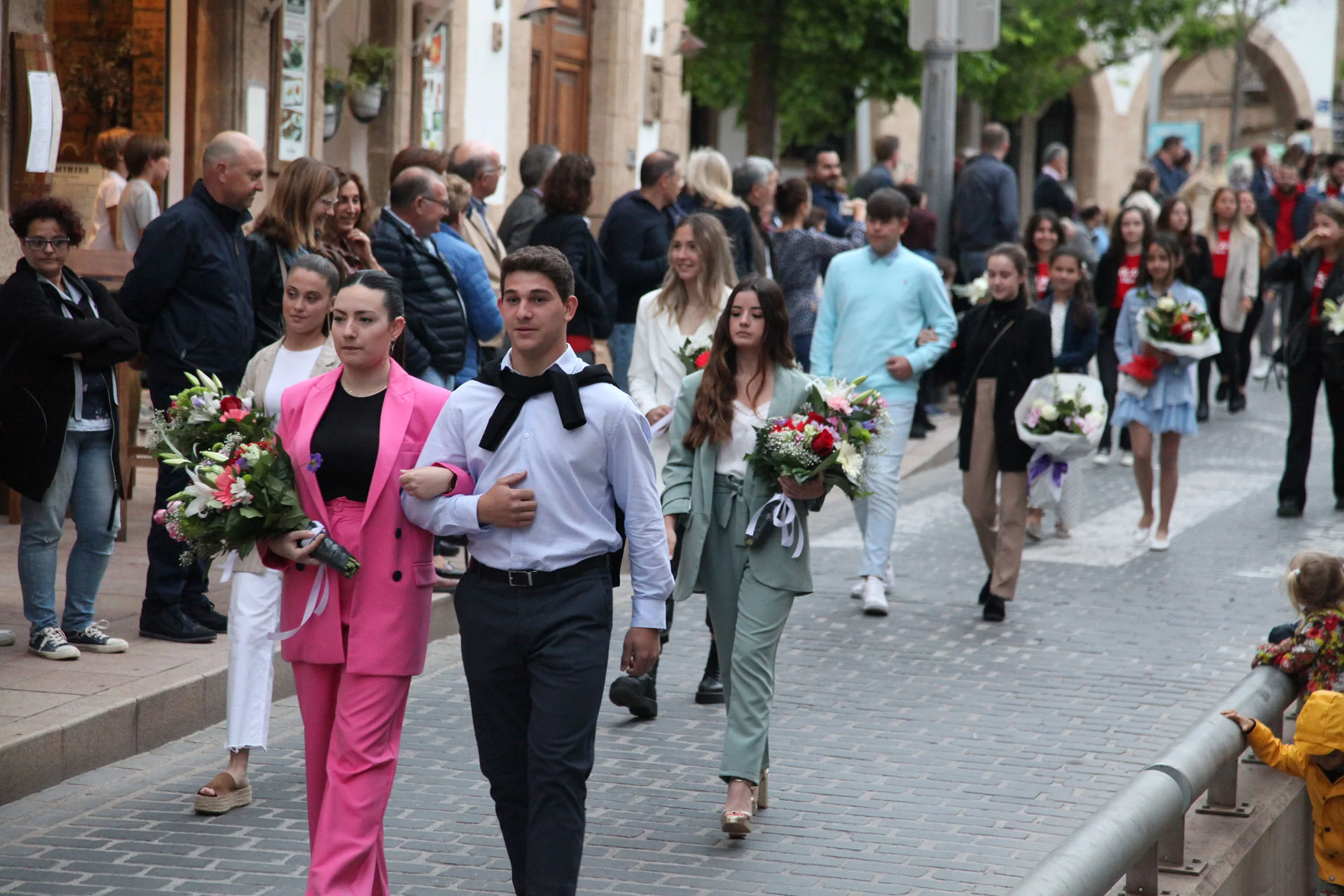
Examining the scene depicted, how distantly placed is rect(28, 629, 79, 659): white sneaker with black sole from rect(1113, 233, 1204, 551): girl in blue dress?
6824 millimetres

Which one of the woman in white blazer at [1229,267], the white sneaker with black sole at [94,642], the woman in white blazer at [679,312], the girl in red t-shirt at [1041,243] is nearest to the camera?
the white sneaker with black sole at [94,642]

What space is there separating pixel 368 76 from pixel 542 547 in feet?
38.8

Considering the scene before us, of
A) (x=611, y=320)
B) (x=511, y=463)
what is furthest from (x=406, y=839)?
(x=611, y=320)

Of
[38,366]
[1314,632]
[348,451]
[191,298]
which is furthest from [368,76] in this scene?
[348,451]

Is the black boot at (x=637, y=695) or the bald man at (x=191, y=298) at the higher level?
the bald man at (x=191, y=298)

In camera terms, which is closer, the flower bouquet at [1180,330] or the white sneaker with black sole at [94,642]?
the white sneaker with black sole at [94,642]

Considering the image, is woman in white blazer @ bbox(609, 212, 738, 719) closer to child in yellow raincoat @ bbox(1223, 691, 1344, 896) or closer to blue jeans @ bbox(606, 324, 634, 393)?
child in yellow raincoat @ bbox(1223, 691, 1344, 896)

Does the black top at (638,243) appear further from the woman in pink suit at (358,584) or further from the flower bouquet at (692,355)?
the woman in pink suit at (358,584)

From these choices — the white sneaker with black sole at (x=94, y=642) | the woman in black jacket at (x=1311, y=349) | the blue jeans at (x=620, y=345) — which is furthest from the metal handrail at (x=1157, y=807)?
the woman in black jacket at (x=1311, y=349)

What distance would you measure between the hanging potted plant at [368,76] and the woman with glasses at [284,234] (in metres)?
7.99

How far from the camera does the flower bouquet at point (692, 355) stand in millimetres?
7582

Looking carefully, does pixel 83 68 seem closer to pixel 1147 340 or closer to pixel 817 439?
pixel 1147 340

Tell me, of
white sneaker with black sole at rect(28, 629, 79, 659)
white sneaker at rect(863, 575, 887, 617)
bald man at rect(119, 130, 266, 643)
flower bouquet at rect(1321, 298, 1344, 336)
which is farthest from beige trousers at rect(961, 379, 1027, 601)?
white sneaker with black sole at rect(28, 629, 79, 659)

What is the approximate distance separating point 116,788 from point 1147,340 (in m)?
7.60
